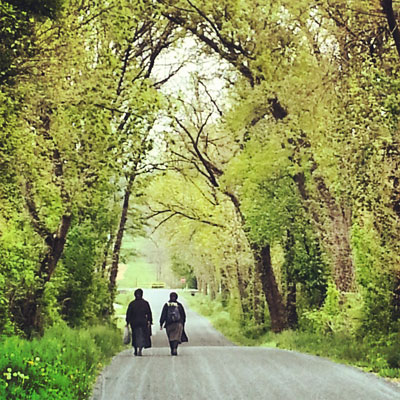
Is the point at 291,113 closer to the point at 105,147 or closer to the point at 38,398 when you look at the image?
the point at 105,147

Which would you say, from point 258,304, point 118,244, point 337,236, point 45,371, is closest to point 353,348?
point 337,236

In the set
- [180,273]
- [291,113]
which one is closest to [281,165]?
[291,113]

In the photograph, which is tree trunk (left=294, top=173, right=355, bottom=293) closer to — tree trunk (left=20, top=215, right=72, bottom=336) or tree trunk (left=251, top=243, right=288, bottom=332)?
tree trunk (left=251, top=243, right=288, bottom=332)

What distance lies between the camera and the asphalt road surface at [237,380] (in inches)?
420

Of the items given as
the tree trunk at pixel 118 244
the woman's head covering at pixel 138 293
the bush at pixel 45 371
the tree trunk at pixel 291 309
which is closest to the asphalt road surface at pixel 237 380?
the bush at pixel 45 371

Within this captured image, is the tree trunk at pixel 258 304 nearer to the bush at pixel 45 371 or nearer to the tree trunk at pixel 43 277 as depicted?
the tree trunk at pixel 43 277

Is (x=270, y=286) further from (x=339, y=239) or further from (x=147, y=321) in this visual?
(x=147, y=321)

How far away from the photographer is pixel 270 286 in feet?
91.1

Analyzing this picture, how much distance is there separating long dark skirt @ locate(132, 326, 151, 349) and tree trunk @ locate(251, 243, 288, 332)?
8918 mm

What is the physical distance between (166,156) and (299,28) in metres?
13.7

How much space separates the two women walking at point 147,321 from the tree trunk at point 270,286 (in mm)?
8378

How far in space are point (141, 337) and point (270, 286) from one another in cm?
968

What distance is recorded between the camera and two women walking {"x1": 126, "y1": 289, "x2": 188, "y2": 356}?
19.0 m

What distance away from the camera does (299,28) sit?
20500 millimetres
